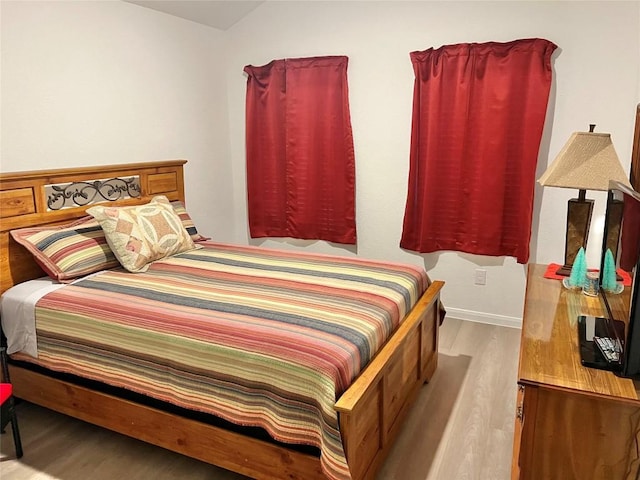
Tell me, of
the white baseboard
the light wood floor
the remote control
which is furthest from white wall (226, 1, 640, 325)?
the remote control

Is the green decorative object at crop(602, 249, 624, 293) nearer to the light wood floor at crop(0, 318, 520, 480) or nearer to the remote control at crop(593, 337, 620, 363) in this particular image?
the remote control at crop(593, 337, 620, 363)

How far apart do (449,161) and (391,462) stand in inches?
85.0

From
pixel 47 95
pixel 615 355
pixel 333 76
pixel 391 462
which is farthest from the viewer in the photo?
pixel 333 76

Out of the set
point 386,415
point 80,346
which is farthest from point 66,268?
point 386,415

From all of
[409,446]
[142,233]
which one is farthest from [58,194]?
[409,446]

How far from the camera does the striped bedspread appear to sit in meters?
1.83

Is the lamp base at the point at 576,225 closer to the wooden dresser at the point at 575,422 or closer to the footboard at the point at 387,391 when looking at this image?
the footboard at the point at 387,391

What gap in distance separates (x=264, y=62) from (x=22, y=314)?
271 centimetres

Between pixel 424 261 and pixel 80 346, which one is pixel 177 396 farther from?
pixel 424 261

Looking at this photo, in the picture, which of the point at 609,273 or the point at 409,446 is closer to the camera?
the point at 609,273

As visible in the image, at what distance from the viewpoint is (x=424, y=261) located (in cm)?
392

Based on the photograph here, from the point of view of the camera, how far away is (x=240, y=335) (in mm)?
1977

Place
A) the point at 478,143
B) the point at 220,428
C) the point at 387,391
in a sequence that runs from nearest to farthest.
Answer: the point at 220,428, the point at 387,391, the point at 478,143

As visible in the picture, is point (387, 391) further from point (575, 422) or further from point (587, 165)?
point (587, 165)
